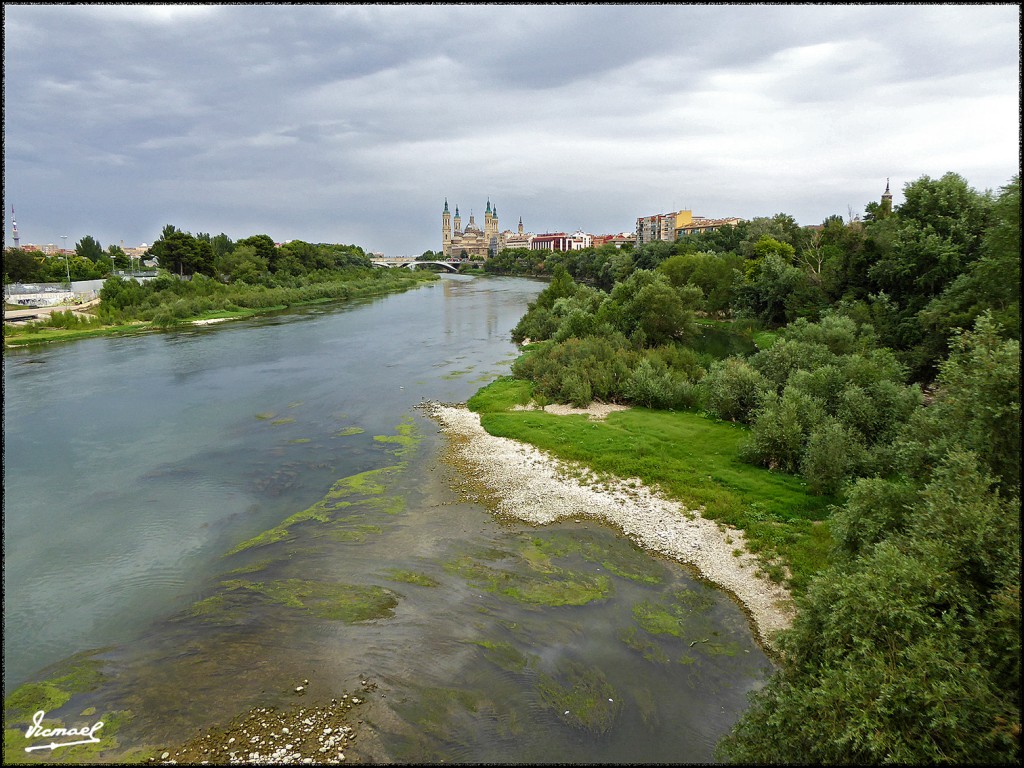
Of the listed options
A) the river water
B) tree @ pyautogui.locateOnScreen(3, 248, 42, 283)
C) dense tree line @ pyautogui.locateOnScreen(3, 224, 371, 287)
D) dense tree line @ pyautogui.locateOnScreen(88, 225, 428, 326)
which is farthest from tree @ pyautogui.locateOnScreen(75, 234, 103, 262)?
the river water

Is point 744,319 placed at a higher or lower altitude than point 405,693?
higher

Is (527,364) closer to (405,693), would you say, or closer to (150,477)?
(150,477)

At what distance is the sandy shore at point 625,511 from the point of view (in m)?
12.2

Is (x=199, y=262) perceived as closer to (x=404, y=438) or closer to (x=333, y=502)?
(x=404, y=438)

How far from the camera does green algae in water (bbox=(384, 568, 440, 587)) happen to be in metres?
12.8

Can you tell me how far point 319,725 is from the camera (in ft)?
28.8

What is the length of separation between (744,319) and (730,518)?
107 ft

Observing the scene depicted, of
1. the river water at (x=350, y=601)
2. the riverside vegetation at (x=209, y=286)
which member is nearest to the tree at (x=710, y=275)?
the river water at (x=350, y=601)

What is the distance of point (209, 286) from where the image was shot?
67.5 metres

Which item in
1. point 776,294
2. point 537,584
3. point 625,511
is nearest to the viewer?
point 537,584

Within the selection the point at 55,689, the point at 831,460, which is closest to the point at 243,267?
the point at 55,689

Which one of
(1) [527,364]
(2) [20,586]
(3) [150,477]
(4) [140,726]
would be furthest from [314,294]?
(4) [140,726]

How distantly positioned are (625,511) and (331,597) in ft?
26.6

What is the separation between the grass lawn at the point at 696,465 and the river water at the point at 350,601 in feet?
8.33
